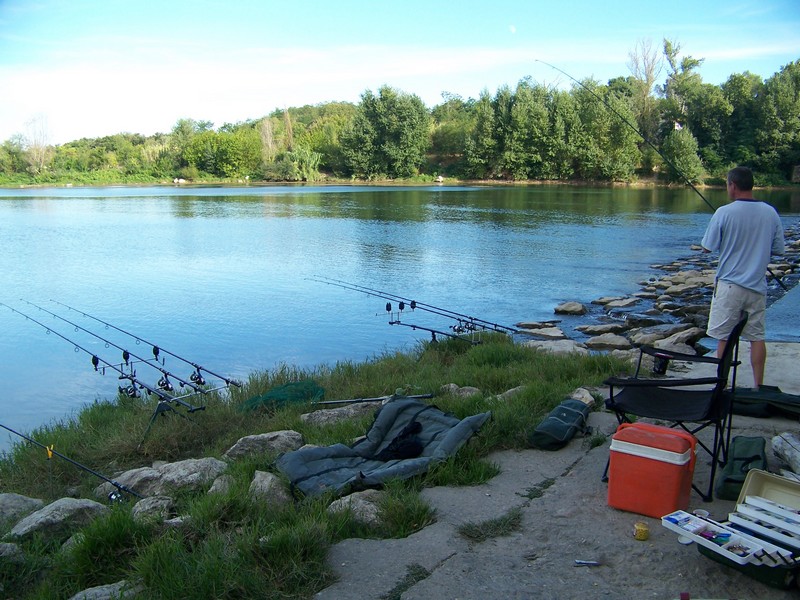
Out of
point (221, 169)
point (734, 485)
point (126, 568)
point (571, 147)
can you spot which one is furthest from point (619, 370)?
point (221, 169)

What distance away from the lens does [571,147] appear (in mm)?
59906

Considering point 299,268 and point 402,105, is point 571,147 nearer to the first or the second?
point 402,105

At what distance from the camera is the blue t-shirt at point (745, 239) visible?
4781 mm

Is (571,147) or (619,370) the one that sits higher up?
(571,147)

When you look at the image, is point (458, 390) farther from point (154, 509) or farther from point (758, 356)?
point (154, 509)

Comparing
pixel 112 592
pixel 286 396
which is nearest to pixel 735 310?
pixel 286 396

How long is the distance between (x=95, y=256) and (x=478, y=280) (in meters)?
11.0

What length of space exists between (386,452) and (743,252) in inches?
114

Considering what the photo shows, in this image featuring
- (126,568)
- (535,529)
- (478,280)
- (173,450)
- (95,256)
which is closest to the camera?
(126,568)

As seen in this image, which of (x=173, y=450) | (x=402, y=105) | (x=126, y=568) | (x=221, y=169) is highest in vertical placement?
(x=402, y=105)

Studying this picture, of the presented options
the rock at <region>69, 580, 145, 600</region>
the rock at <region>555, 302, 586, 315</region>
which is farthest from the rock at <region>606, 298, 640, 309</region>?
the rock at <region>69, 580, 145, 600</region>

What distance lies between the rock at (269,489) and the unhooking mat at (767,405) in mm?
3252

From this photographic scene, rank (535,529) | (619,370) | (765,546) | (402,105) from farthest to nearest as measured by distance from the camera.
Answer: (402,105) < (619,370) < (535,529) < (765,546)

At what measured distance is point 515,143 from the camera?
61938mm
